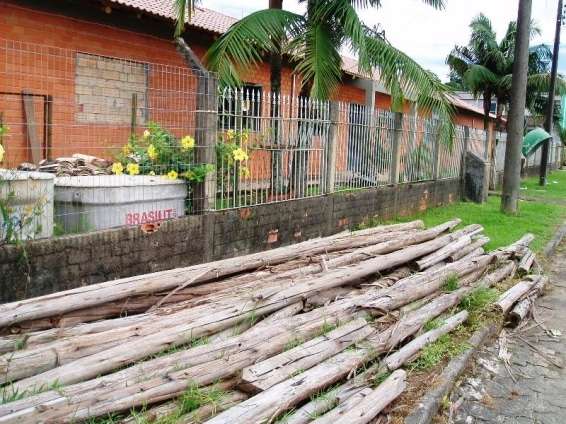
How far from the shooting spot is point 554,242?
10836 mm

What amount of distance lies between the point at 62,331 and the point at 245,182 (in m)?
3.85

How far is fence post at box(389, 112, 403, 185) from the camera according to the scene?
39.0 feet

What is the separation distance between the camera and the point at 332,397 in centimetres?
375

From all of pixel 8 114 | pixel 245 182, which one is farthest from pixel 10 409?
pixel 8 114

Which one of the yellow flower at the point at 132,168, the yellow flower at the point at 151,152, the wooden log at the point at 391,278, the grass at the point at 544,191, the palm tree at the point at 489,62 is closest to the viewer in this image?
the wooden log at the point at 391,278

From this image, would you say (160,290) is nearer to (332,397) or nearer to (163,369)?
(163,369)

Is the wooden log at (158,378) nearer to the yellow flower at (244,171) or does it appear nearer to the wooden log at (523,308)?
the wooden log at (523,308)

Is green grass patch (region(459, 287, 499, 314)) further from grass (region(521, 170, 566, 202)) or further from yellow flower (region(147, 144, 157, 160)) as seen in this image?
grass (region(521, 170, 566, 202))

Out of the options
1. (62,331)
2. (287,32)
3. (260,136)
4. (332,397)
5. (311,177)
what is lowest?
(332,397)

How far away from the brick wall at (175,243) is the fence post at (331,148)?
20cm

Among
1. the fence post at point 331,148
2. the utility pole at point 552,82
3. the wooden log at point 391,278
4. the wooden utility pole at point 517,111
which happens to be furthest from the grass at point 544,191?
the wooden log at point 391,278

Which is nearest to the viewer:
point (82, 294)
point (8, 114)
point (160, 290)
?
point (82, 294)

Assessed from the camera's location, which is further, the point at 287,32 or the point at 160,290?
the point at 287,32

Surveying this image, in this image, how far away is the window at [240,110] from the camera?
23.4ft
